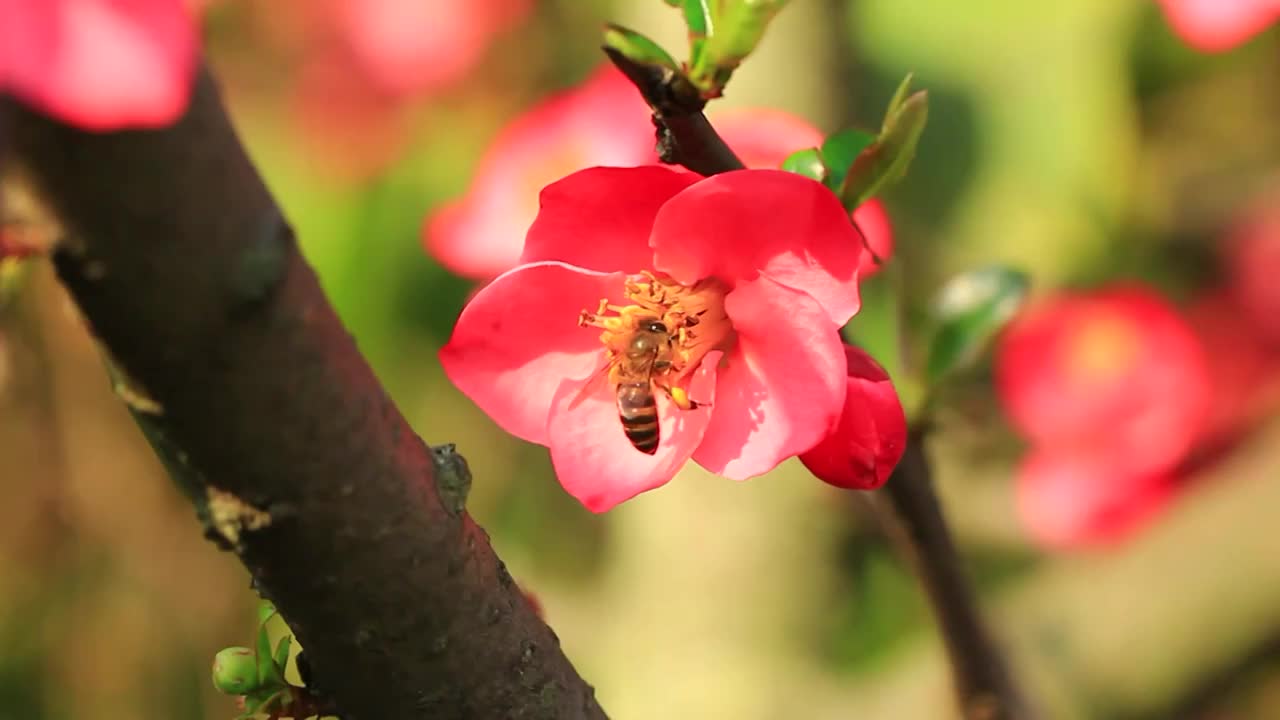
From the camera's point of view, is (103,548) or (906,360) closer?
(906,360)

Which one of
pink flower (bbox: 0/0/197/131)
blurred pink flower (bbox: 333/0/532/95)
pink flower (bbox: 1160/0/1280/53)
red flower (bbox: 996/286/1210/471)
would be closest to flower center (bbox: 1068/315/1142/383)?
red flower (bbox: 996/286/1210/471)

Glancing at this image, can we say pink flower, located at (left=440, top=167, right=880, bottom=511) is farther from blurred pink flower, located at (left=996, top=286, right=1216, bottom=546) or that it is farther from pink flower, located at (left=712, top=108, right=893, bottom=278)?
blurred pink flower, located at (left=996, top=286, right=1216, bottom=546)

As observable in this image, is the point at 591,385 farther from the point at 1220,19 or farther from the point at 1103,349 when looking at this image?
the point at 1103,349

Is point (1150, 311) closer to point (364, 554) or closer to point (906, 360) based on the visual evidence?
point (906, 360)

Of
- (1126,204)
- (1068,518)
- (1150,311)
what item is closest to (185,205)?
(1068,518)

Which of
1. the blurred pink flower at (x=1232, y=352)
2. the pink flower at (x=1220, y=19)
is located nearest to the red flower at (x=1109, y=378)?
the blurred pink flower at (x=1232, y=352)
